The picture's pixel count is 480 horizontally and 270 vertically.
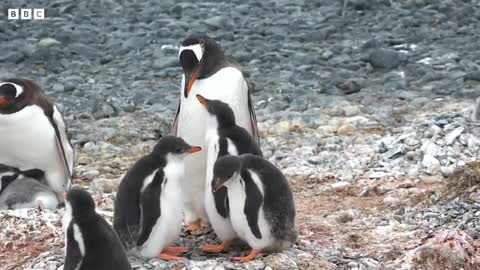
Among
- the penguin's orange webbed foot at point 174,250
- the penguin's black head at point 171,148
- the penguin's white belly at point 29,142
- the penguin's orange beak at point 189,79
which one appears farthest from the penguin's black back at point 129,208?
the penguin's white belly at point 29,142

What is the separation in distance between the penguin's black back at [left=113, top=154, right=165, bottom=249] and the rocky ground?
0.53 ft

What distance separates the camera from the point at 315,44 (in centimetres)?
1248

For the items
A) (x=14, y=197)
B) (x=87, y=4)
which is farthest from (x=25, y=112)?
(x=87, y=4)

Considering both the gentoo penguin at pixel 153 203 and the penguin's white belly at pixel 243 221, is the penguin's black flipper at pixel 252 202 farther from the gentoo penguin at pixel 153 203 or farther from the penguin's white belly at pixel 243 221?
the gentoo penguin at pixel 153 203

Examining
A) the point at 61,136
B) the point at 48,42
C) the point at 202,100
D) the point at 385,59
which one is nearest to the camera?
the point at 202,100

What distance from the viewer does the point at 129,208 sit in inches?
215

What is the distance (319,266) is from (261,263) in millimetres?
313

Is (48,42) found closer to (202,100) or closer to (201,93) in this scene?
(201,93)

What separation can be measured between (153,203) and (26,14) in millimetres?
9093

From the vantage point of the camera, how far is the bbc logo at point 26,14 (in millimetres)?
13928

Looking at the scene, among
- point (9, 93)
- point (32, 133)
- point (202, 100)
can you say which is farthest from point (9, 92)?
point (202, 100)

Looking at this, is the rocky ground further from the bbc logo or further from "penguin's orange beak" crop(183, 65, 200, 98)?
"penguin's orange beak" crop(183, 65, 200, 98)

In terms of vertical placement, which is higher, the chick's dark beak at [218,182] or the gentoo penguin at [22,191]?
the chick's dark beak at [218,182]

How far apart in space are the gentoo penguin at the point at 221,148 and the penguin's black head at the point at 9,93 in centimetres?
163
